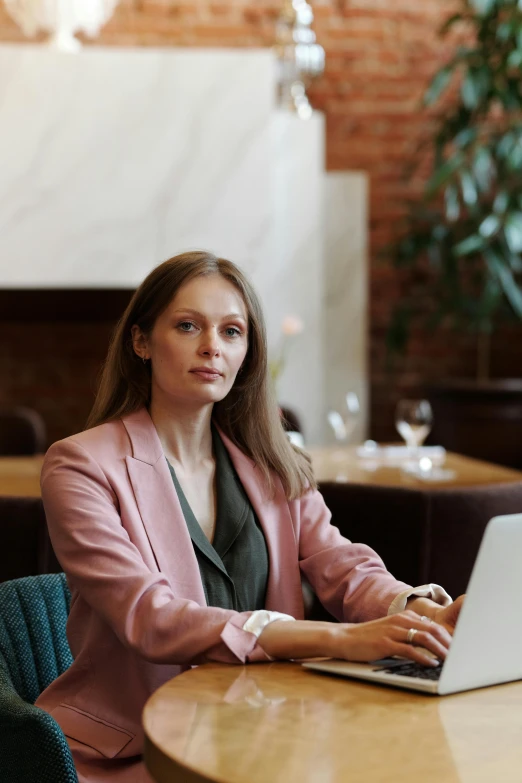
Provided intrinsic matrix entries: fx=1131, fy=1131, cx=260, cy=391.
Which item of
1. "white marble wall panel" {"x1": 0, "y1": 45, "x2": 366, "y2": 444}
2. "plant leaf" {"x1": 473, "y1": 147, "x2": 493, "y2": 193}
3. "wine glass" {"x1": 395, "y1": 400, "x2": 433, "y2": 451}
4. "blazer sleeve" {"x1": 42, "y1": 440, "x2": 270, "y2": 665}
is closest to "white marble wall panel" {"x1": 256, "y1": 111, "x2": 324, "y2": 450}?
"white marble wall panel" {"x1": 0, "y1": 45, "x2": 366, "y2": 444}

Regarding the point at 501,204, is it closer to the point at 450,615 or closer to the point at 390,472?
the point at 390,472

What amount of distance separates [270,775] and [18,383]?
5392 mm

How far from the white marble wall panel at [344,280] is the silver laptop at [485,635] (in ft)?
16.1

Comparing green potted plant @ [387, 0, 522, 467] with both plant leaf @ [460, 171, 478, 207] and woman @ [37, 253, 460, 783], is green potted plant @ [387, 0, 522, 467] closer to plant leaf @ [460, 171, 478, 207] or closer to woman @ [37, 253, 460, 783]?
plant leaf @ [460, 171, 478, 207]

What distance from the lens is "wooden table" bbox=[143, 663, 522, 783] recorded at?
1134 mm

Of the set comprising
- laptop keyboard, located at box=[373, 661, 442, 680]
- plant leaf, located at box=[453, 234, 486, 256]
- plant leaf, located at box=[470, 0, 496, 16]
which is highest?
plant leaf, located at box=[470, 0, 496, 16]

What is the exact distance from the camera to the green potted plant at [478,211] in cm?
561

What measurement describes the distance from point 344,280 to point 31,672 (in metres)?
4.75

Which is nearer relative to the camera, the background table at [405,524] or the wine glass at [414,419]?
the background table at [405,524]

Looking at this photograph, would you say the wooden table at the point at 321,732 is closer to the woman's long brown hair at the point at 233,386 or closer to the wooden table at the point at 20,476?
the woman's long brown hair at the point at 233,386

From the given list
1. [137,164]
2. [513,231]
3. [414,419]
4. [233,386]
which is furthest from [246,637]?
[513,231]

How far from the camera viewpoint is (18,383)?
6316 millimetres

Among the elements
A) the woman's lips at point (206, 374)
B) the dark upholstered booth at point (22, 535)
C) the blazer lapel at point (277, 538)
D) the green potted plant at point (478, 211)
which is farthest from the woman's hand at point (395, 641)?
the green potted plant at point (478, 211)

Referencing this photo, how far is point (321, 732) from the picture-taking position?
125 cm
